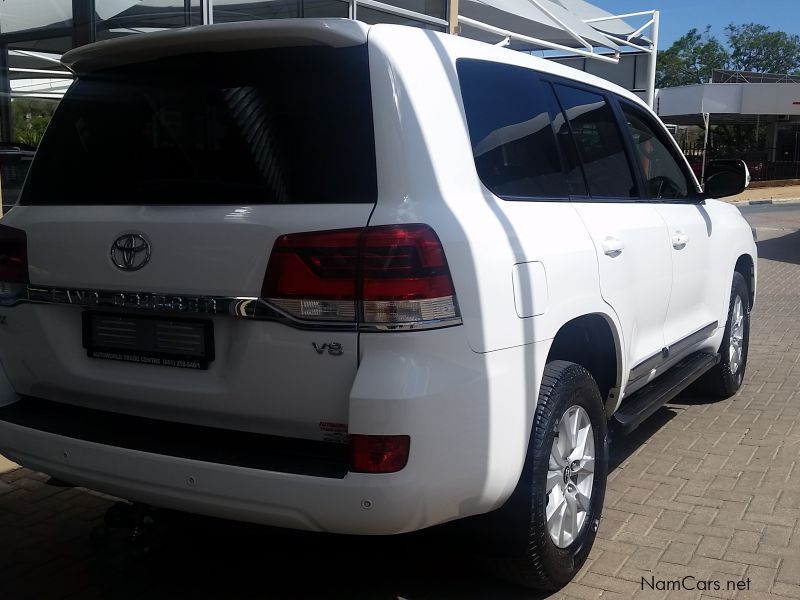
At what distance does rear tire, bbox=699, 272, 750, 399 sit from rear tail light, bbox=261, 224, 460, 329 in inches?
139

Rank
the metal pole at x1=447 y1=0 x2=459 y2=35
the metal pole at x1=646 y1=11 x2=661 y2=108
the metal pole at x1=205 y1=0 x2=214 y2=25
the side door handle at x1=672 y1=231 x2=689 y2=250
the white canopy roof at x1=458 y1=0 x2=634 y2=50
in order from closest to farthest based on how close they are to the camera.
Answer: the side door handle at x1=672 y1=231 x2=689 y2=250, the metal pole at x1=205 y1=0 x2=214 y2=25, the metal pole at x1=447 y1=0 x2=459 y2=35, the white canopy roof at x1=458 y1=0 x2=634 y2=50, the metal pole at x1=646 y1=11 x2=661 y2=108

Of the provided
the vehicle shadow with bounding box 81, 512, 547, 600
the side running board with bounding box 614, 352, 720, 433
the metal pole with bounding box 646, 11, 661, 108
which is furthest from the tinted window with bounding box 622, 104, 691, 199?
the metal pole with bounding box 646, 11, 661, 108

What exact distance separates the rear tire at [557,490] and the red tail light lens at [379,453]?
600mm

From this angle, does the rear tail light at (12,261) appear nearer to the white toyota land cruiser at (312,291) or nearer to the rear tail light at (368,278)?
the white toyota land cruiser at (312,291)

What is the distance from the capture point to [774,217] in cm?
2327

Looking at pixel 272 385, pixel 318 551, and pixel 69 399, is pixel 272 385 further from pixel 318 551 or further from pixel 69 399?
pixel 318 551

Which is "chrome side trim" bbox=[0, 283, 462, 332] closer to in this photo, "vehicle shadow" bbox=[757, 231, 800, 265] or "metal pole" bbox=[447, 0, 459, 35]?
"metal pole" bbox=[447, 0, 459, 35]

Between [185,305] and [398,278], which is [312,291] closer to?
[398,278]

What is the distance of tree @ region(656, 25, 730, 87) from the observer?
286 feet

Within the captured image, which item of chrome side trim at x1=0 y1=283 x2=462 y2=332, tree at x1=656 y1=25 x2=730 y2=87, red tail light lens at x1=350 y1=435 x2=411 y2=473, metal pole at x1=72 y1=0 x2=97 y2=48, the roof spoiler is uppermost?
tree at x1=656 y1=25 x2=730 y2=87

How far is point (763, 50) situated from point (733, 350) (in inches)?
4037

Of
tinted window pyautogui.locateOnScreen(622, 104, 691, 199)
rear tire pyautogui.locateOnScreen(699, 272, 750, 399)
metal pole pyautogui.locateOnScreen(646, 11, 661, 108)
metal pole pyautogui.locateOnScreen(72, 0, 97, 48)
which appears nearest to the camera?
tinted window pyautogui.locateOnScreen(622, 104, 691, 199)

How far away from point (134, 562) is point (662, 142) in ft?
11.4

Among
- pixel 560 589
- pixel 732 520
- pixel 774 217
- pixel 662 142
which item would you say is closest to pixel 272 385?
pixel 560 589
